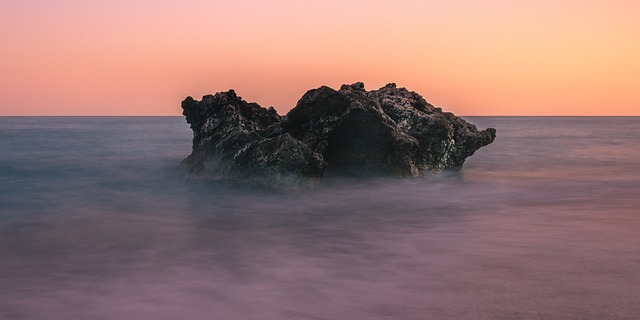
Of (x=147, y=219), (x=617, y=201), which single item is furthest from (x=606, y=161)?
(x=147, y=219)

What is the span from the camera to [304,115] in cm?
1446

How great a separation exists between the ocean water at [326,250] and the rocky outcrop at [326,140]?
1.75 feet

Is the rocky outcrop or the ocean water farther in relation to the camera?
the rocky outcrop

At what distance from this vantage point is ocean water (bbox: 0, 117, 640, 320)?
206 inches

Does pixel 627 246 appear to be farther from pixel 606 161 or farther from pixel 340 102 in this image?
pixel 606 161

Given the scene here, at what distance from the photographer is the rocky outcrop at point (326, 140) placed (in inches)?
510

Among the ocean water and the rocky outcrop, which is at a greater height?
the rocky outcrop

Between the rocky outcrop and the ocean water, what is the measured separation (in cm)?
53

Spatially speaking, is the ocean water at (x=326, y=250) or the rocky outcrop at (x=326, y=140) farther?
the rocky outcrop at (x=326, y=140)

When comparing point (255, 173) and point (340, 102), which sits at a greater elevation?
point (340, 102)

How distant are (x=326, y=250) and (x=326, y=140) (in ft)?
21.7

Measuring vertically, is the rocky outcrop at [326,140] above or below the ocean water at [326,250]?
above

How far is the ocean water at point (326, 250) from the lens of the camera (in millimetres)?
5227

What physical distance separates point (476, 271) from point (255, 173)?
7.43 m
